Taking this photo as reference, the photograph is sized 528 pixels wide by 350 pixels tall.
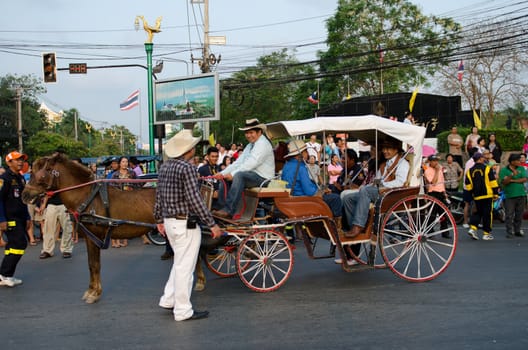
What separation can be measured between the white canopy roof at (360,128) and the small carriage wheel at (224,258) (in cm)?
181

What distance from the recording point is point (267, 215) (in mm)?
8438

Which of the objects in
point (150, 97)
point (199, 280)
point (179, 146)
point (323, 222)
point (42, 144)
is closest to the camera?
point (179, 146)

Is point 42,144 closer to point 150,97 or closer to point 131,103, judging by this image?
point 131,103

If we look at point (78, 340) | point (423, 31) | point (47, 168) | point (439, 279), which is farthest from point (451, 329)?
point (423, 31)

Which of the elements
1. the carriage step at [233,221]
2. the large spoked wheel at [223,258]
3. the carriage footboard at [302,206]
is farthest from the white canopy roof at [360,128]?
the large spoked wheel at [223,258]

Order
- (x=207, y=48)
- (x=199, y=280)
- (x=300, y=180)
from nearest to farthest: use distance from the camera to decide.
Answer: (x=199, y=280), (x=300, y=180), (x=207, y=48)

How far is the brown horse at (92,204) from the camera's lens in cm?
745

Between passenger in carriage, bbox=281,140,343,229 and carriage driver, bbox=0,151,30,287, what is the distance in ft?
13.2

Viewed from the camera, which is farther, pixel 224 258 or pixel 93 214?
pixel 224 258

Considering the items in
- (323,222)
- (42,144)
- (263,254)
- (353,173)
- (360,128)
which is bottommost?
(263,254)

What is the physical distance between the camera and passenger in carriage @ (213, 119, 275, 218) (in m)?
7.96

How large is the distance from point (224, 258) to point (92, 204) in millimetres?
2401

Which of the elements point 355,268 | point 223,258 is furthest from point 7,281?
point 355,268

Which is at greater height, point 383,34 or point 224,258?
point 383,34
